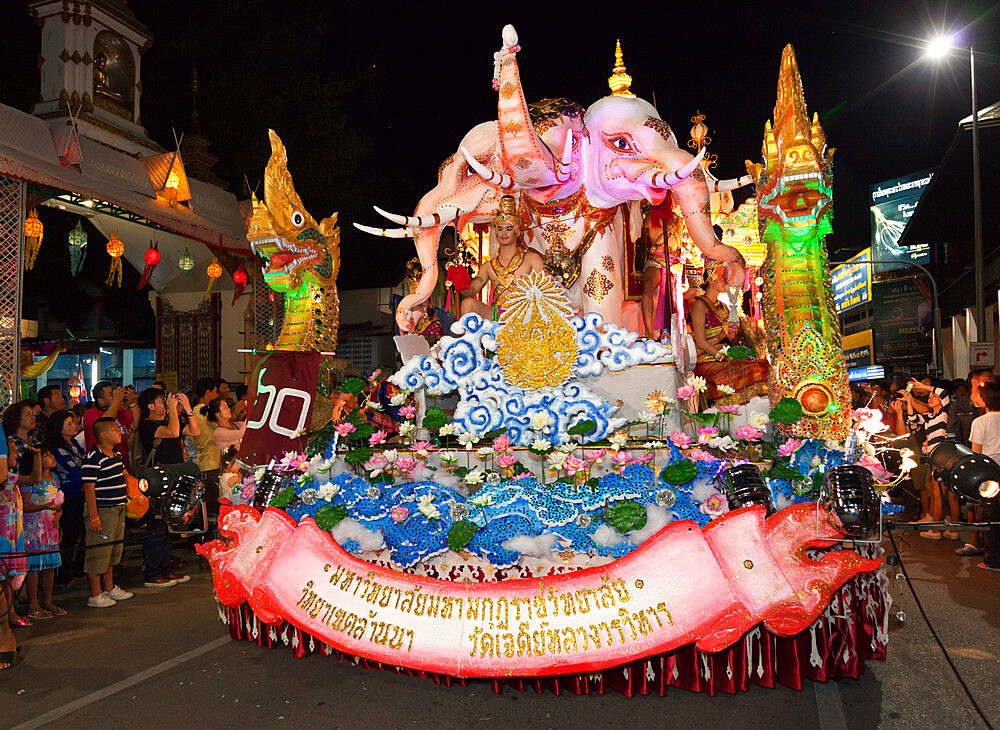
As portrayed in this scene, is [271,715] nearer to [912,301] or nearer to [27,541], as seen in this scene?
[27,541]

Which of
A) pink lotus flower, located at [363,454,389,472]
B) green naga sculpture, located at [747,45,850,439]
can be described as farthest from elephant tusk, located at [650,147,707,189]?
pink lotus flower, located at [363,454,389,472]

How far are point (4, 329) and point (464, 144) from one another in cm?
650

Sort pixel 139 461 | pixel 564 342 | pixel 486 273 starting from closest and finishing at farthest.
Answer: pixel 564 342 → pixel 486 273 → pixel 139 461

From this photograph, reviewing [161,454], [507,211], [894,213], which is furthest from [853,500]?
[894,213]

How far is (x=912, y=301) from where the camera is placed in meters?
28.1

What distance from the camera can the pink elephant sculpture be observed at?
19.1 ft

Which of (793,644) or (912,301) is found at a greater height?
(912,301)

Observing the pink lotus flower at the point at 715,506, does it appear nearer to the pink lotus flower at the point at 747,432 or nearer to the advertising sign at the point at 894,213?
the pink lotus flower at the point at 747,432

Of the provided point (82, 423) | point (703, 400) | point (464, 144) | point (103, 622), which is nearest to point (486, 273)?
point (464, 144)

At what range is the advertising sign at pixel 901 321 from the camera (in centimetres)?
2716

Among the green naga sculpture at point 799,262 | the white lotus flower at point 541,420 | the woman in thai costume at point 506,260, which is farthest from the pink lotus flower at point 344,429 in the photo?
the green naga sculpture at point 799,262

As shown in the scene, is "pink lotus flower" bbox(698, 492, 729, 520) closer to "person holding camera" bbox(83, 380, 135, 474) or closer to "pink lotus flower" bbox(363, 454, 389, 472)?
"pink lotus flower" bbox(363, 454, 389, 472)

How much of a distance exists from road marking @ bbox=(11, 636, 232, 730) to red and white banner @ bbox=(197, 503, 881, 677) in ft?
3.57

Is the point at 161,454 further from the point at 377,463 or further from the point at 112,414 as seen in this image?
the point at 377,463
